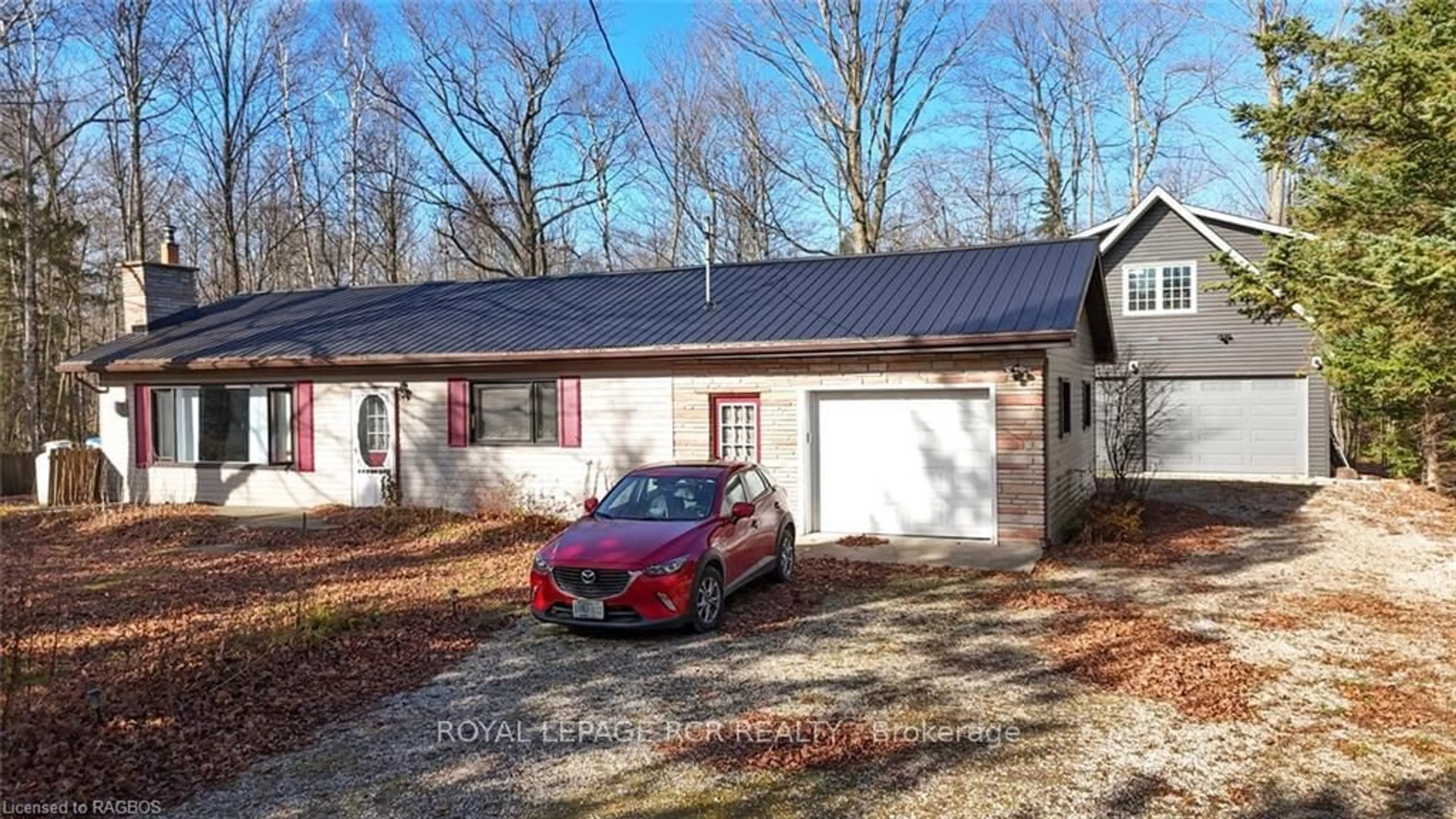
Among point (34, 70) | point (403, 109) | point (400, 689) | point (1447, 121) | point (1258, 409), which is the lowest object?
point (400, 689)

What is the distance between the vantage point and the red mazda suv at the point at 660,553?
23.4ft

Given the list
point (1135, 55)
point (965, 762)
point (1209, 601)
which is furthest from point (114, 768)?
point (1135, 55)

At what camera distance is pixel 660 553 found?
7.19 m

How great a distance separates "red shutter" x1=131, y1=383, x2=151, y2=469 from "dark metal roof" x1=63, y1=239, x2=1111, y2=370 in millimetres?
729

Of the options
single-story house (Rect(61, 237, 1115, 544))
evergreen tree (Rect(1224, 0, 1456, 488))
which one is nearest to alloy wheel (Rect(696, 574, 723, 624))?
single-story house (Rect(61, 237, 1115, 544))

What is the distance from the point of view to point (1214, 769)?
4.69m

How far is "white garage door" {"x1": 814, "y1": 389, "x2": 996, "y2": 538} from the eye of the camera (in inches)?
455

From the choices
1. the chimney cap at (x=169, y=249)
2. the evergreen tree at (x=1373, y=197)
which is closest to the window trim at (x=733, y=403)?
the evergreen tree at (x=1373, y=197)

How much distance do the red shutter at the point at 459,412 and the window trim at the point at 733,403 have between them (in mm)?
3996

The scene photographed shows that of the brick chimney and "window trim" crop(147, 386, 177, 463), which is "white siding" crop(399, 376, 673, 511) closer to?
"window trim" crop(147, 386, 177, 463)

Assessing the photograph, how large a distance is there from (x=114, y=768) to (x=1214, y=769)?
5722 mm

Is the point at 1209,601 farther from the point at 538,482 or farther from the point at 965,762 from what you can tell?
the point at 538,482

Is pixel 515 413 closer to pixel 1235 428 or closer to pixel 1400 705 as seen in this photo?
pixel 1400 705

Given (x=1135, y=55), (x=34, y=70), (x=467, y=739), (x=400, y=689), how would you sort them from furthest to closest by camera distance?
(x=1135, y=55)
(x=34, y=70)
(x=400, y=689)
(x=467, y=739)
